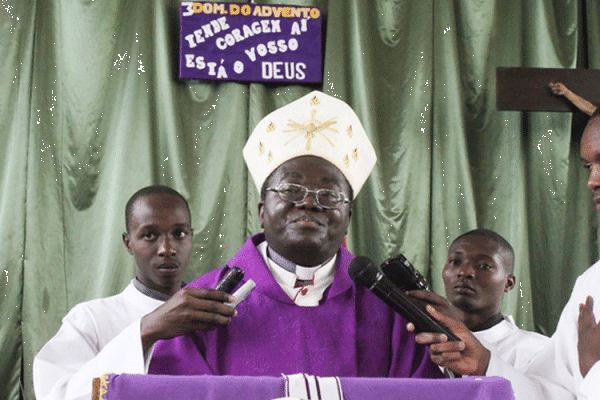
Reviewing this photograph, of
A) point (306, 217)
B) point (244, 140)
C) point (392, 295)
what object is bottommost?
point (392, 295)

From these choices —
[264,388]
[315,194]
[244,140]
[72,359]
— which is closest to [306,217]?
[315,194]

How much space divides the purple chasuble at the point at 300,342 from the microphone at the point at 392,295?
19cm

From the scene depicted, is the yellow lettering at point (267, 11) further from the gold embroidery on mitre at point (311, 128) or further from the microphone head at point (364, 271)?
the microphone head at point (364, 271)

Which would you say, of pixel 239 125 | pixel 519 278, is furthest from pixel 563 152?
pixel 239 125

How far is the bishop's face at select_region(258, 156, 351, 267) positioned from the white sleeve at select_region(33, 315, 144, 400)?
0.50 metres

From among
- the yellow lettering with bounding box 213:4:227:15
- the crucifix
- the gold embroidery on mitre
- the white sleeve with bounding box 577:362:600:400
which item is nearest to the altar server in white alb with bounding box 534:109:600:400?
the white sleeve with bounding box 577:362:600:400

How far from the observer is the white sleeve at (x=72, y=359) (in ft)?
6.48

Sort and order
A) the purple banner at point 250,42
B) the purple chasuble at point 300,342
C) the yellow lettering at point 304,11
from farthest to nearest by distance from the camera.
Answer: the yellow lettering at point 304,11 → the purple banner at point 250,42 → the purple chasuble at point 300,342

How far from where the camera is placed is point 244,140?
4.77 meters

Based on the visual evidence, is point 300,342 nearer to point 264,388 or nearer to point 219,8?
point 264,388

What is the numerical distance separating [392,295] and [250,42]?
339 cm

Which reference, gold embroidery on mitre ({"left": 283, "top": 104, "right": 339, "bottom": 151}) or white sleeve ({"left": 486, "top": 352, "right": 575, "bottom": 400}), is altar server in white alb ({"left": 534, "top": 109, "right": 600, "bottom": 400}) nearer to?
white sleeve ({"left": 486, "top": 352, "right": 575, "bottom": 400})

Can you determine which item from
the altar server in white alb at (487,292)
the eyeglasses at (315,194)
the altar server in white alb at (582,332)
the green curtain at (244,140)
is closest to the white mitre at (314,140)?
the eyeglasses at (315,194)

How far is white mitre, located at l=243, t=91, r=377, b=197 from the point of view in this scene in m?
2.19
